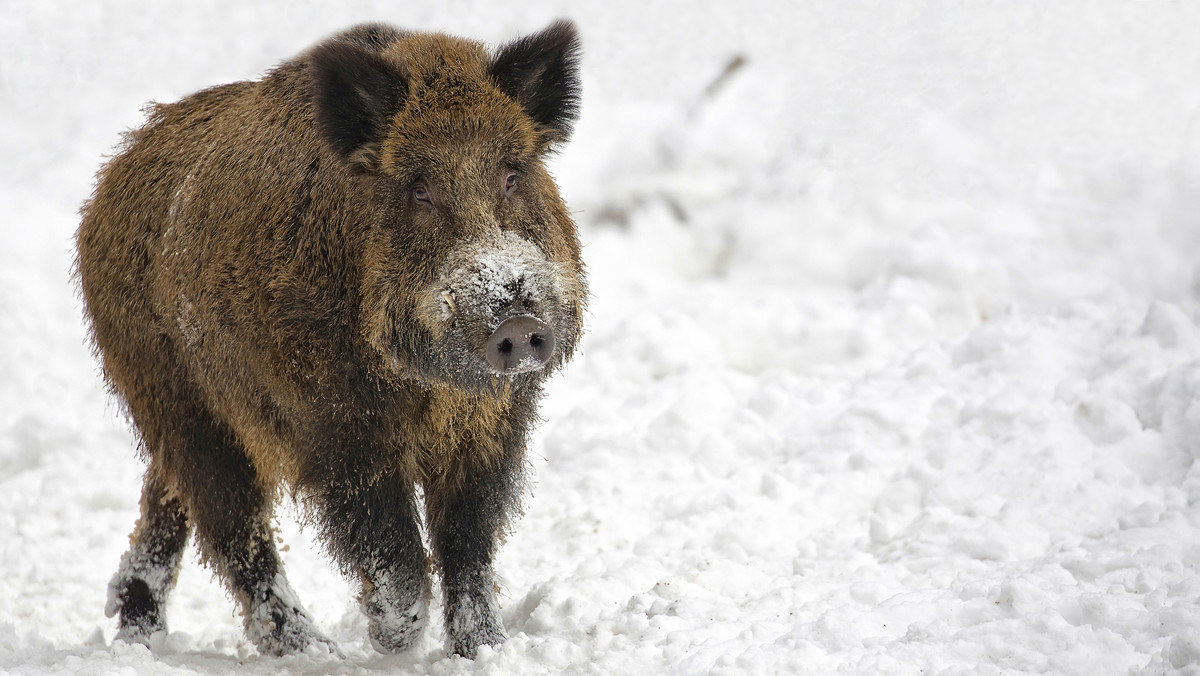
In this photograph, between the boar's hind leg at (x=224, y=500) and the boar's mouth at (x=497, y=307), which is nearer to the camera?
the boar's mouth at (x=497, y=307)

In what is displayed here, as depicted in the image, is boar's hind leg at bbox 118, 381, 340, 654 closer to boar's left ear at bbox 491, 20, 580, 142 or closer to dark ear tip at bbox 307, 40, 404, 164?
dark ear tip at bbox 307, 40, 404, 164

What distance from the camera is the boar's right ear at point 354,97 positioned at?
4070mm

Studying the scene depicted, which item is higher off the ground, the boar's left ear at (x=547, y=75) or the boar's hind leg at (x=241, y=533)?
the boar's left ear at (x=547, y=75)

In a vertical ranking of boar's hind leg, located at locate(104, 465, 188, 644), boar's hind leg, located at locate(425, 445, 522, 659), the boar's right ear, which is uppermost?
the boar's right ear

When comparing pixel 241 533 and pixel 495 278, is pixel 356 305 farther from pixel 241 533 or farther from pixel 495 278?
pixel 241 533

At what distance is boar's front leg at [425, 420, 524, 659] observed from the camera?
15.6ft

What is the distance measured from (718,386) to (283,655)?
3840 mm

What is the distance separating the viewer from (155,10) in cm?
1265

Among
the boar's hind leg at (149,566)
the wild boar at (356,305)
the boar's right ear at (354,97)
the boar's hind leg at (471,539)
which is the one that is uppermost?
the boar's right ear at (354,97)

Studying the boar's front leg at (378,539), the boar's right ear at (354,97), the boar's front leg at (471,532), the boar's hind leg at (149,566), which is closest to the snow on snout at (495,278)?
the boar's right ear at (354,97)

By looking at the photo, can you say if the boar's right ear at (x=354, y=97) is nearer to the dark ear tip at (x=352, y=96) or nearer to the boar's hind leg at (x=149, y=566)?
the dark ear tip at (x=352, y=96)

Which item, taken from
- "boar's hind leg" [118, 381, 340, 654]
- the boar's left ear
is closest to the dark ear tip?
the boar's left ear

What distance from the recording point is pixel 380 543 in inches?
179

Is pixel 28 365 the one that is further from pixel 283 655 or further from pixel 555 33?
pixel 555 33
